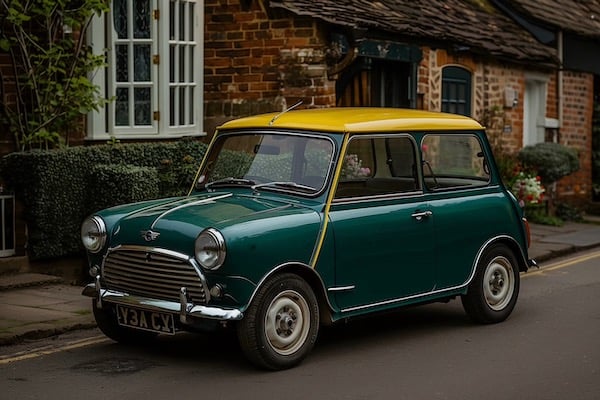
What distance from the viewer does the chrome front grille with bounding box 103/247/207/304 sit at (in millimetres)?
7273

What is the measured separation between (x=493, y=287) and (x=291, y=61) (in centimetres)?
599

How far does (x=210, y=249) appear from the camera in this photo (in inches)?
283

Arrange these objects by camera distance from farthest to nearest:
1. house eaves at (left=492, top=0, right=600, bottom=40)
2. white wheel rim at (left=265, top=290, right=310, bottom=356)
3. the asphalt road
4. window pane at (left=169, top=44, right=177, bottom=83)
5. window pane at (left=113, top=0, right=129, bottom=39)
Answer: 1. house eaves at (left=492, top=0, right=600, bottom=40)
2. window pane at (left=169, top=44, right=177, bottom=83)
3. window pane at (left=113, top=0, right=129, bottom=39)
4. white wheel rim at (left=265, top=290, right=310, bottom=356)
5. the asphalt road

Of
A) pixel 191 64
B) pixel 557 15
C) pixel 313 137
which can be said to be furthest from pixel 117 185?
pixel 557 15

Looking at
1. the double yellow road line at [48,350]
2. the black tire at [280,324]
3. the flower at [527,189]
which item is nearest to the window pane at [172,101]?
the double yellow road line at [48,350]

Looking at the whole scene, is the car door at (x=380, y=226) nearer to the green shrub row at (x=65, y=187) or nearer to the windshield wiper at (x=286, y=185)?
the windshield wiper at (x=286, y=185)

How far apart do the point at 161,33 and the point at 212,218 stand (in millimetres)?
6495

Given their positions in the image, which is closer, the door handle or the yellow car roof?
the yellow car roof

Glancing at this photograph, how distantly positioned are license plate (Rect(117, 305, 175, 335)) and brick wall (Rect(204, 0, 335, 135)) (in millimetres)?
6962

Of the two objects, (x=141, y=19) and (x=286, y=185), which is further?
(x=141, y=19)

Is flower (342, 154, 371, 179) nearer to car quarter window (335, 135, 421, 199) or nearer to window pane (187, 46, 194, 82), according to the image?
car quarter window (335, 135, 421, 199)

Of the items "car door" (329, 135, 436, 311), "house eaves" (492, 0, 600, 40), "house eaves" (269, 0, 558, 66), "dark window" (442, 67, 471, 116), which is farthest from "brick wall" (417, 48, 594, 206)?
"car door" (329, 135, 436, 311)

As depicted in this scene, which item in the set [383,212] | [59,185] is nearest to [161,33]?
[59,185]

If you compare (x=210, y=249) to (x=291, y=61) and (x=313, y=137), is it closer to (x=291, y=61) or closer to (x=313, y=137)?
(x=313, y=137)
